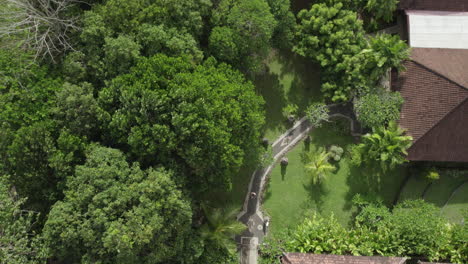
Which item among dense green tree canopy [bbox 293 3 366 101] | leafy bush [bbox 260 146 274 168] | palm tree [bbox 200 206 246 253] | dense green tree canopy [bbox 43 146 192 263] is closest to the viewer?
dense green tree canopy [bbox 43 146 192 263]

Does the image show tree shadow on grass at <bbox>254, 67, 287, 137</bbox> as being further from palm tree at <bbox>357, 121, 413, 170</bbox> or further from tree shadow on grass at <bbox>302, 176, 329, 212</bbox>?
palm tree at <bbox>357, 121, 413, 170</bbox>

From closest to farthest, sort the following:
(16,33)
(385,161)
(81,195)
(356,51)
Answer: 1. (81,195)
2. (16,33)
3. (356,51)
4. (385,161)

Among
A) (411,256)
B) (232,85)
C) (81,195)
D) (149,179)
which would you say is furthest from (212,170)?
(411,256)

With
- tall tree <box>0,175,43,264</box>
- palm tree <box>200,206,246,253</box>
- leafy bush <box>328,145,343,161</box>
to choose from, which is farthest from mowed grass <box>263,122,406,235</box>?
tall tree <box>0,175,43,264</box>

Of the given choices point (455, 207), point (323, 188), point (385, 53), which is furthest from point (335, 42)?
point (455, 207)

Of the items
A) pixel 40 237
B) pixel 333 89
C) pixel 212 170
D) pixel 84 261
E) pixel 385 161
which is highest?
pixel 333 89

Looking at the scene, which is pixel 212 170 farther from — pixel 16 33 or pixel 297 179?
pixel 16 33
